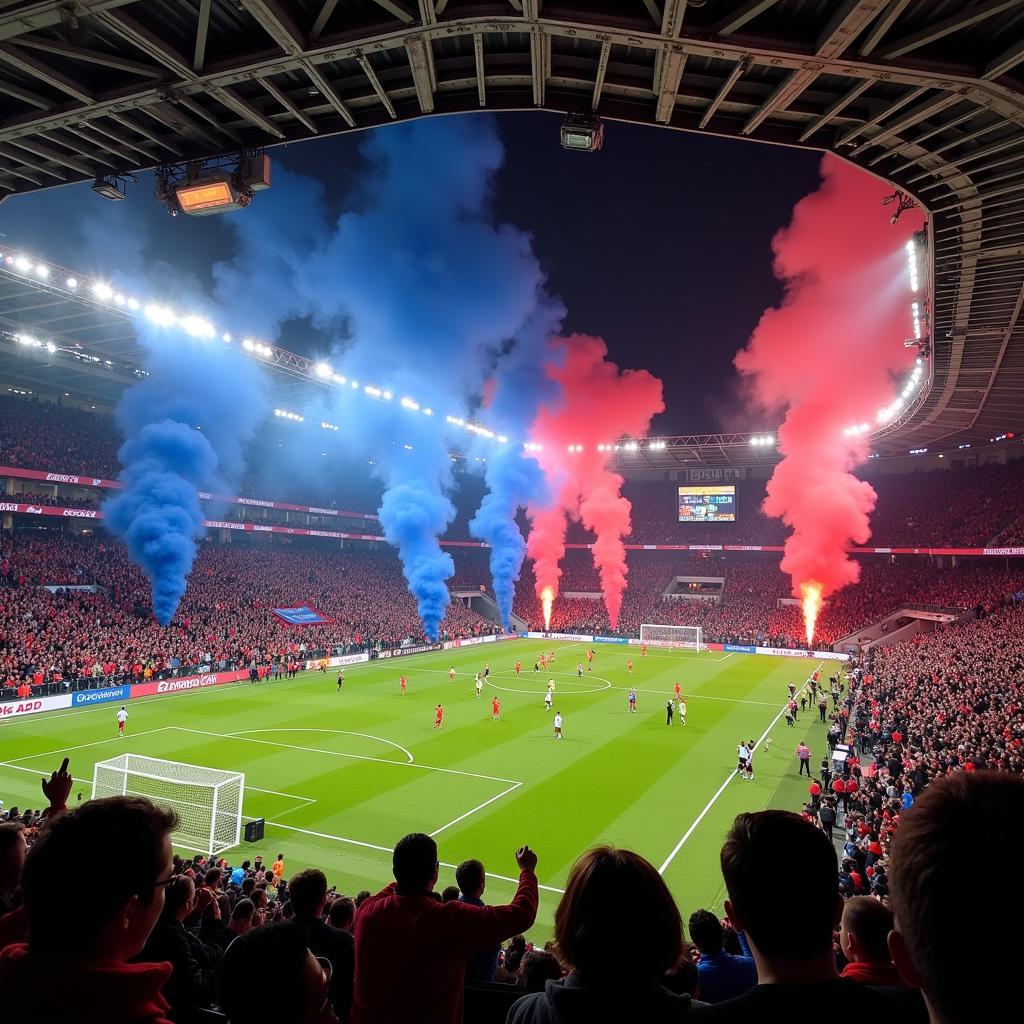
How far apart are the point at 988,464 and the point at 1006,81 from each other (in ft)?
199

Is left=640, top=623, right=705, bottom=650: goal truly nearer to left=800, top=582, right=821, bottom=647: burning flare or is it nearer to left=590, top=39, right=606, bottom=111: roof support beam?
left=800, top=582, right=821, bottom=647: burning flare

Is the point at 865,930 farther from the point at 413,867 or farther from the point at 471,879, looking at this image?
the point at 471,879

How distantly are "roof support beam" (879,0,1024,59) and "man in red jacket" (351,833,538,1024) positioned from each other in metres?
10.6

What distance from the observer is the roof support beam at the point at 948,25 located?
7891 mm

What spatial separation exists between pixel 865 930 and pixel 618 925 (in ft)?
6.50

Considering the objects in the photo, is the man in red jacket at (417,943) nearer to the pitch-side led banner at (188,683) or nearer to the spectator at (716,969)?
the spectator at (716,969)

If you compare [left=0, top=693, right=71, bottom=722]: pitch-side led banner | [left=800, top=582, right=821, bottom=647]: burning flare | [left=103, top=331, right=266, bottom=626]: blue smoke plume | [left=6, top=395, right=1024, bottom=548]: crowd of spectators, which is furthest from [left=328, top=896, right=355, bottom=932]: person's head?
[left=800, top=582, right=821, bottom=647]: burning flare

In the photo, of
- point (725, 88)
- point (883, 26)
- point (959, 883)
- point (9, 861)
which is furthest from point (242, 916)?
point (883, 26)

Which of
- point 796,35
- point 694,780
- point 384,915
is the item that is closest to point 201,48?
point 796,35

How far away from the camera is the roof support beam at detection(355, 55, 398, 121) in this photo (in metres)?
8.84

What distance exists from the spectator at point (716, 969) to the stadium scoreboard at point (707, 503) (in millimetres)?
70132

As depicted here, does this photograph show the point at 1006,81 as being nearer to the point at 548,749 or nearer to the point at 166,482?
the point at 548,749

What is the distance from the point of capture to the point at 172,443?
135 ft

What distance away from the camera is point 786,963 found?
193cm
